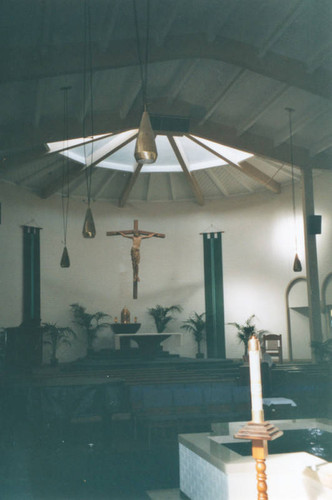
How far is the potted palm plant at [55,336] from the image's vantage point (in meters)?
12.7

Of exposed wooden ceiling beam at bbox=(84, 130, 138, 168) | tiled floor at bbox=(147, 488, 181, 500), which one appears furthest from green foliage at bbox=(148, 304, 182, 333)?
tiled floor at bbox=(147, 488, 181, 500)

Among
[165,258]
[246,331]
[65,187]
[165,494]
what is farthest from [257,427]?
[165,258]

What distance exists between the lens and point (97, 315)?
44.5ft

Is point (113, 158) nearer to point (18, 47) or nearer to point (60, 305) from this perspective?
point (60, 305)

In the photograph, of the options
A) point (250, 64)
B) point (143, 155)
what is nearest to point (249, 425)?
point (143, 155)

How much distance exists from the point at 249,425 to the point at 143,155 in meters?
1.95

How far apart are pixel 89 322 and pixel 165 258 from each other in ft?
9.32

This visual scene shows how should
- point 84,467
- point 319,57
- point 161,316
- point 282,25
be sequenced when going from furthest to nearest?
1. point 161,316
2. point 319,57
3. point 282,25
4. point 84,467

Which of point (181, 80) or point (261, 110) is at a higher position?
point (181, 80)

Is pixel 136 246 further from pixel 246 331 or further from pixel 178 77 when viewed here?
pixel 178 77

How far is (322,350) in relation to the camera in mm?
10570

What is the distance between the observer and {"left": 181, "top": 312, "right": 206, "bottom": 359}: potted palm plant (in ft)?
45.4

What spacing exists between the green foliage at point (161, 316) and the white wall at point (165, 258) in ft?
0.84

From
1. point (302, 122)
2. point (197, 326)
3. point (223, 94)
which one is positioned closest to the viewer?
point (223, 94)
